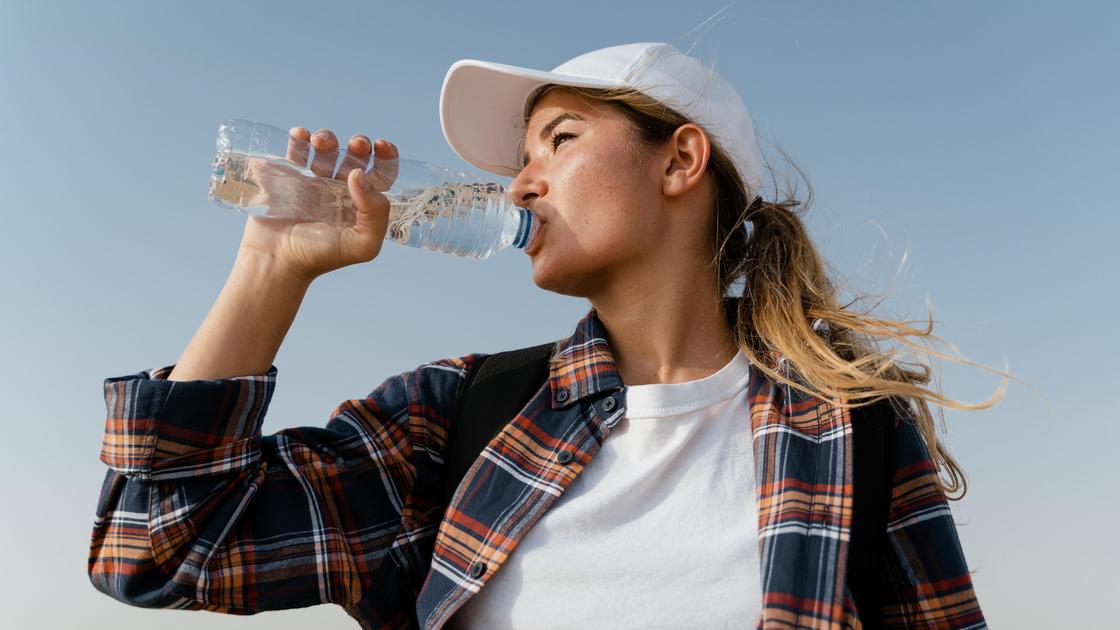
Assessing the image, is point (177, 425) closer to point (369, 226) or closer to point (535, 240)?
point (369, 226)

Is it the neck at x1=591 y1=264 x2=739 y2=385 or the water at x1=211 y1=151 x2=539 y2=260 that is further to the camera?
the neck at x1=591 y1=264 x2=739 y2=385

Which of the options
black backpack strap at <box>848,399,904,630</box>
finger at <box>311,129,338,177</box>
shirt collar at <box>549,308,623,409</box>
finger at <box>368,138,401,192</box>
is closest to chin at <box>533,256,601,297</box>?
shirt collar at <box>549,308,623,409</box>

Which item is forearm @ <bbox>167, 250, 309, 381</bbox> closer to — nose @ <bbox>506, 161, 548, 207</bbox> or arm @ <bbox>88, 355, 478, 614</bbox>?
arm @ <bbox>88, 355, 478, 614</bbox>

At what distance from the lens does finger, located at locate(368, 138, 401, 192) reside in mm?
2898

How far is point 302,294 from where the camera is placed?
2.84 m

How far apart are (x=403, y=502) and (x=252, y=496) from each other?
439 mm

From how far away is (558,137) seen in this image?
330 cm

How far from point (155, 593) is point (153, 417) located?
1.49 ft

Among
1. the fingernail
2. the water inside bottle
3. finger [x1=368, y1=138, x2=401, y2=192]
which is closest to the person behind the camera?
the fingernail

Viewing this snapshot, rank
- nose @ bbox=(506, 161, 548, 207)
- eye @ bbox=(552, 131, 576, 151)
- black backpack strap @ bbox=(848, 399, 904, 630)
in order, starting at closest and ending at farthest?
black backpack strap @ bbox=(848, 399, 904, 630) < nose @ bbox=(506, 161, 548, 207) < eye @ bbox=(552, 131, 576, 151)

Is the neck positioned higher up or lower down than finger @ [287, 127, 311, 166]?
lower down

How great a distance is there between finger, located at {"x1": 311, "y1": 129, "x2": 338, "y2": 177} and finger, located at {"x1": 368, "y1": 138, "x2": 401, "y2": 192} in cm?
12

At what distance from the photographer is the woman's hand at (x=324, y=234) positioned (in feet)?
9.18

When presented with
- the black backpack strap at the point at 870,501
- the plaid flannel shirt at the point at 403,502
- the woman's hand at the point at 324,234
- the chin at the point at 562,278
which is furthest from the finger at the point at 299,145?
the black backpack strap at the point at 870,501
